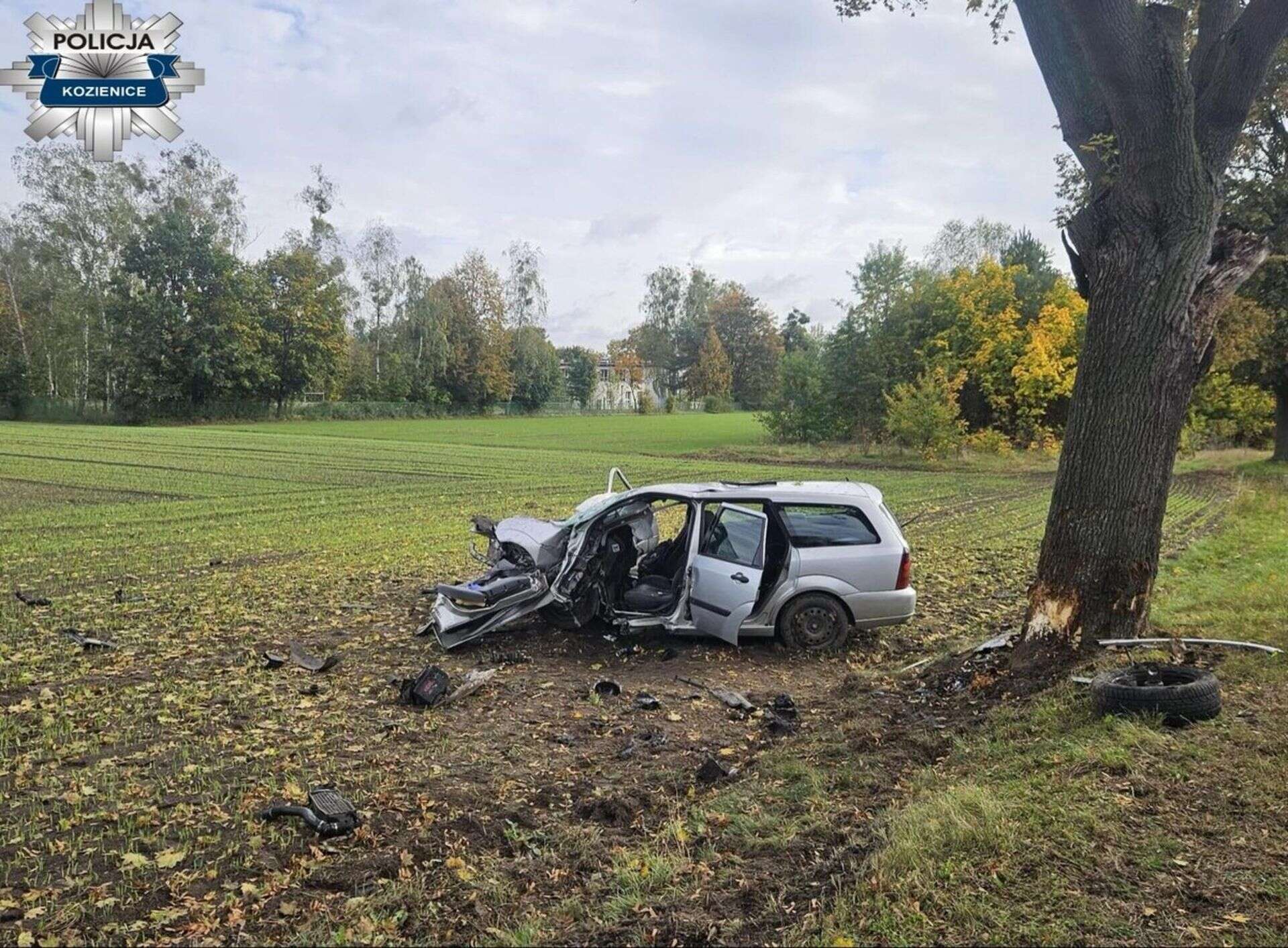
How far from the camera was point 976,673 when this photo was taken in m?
6.99

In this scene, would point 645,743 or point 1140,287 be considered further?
point 1140,287

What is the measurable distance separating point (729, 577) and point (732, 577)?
35 millimetres

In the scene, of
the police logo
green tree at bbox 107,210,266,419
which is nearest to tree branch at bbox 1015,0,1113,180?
the police logo

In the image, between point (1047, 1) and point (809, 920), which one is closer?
point (809, 920)

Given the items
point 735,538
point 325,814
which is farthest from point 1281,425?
point 325,814

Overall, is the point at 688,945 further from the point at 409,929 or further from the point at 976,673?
the point at 976,673

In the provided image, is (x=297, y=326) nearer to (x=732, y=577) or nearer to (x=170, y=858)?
(x=732, y=577)

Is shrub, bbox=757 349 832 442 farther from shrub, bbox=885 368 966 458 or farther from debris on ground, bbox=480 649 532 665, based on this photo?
debris on ground, bbox=480 649 532 665

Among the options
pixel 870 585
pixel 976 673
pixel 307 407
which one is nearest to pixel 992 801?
pixel 976 673

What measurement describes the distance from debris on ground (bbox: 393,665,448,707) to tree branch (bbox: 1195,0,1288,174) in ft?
24.1

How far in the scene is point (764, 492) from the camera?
863cm

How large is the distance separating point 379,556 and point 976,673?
9.56m

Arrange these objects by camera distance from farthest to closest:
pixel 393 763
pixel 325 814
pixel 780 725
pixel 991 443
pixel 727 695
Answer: pixel 991 443 < pixel 727 695 < pixel 780 725 < pixel 393 763 < pixel 325 814

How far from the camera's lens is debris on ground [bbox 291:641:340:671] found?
25.0 feet
